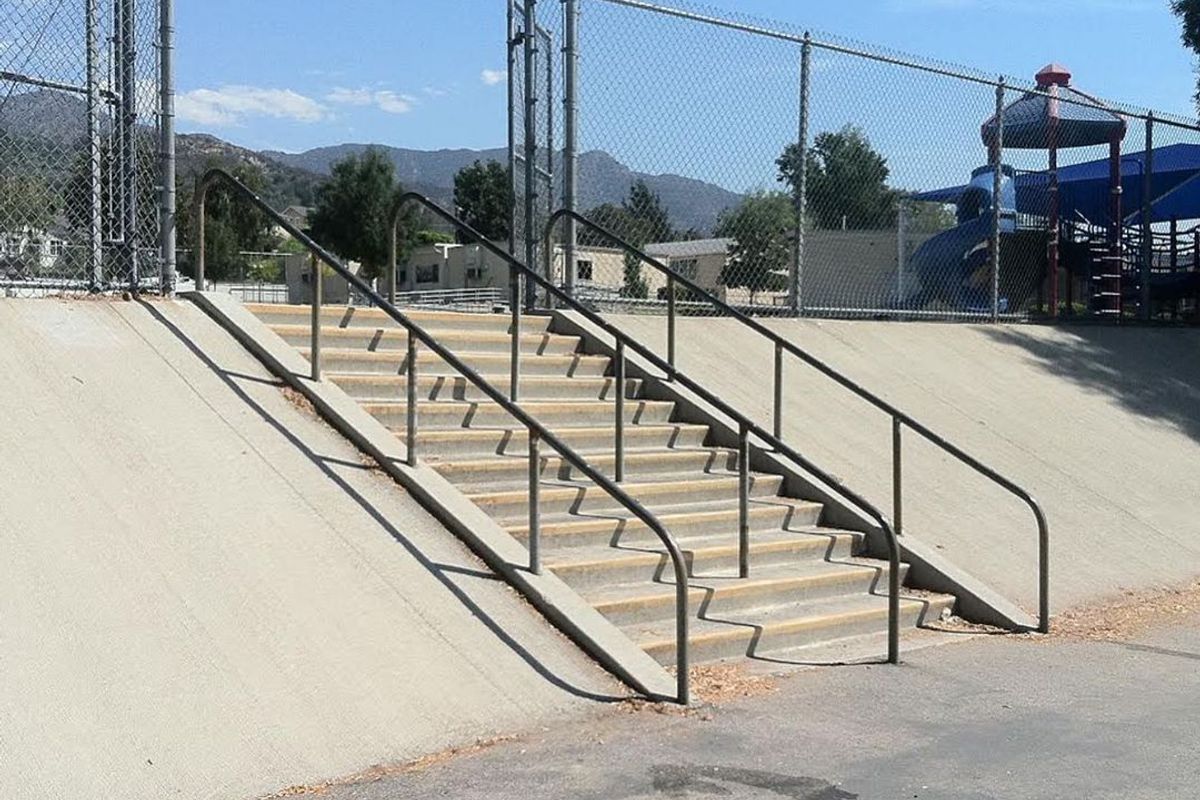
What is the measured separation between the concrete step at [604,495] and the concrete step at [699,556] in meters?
0.41

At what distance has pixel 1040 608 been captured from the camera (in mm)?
7750

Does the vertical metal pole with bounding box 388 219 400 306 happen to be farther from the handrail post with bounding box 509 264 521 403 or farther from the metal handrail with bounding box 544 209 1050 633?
the metal handrail with bounding box 544 209 1050 633

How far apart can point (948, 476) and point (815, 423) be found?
3.60 ft

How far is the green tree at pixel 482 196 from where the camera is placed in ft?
192

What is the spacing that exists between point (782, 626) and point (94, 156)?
4.91 metres

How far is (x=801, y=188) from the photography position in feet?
38.9

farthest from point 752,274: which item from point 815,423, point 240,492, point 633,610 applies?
point 240,492

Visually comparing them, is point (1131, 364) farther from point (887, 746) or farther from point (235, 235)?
point (235, 235)

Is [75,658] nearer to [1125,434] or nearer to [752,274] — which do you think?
[752,274]

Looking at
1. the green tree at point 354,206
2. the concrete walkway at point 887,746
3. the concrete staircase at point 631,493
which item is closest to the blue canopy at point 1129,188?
the concrete staircase at point 631,493

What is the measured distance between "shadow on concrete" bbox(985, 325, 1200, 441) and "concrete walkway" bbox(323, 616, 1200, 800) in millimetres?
7052

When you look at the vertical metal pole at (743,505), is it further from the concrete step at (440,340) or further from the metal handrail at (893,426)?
the concrete step at (440,340)

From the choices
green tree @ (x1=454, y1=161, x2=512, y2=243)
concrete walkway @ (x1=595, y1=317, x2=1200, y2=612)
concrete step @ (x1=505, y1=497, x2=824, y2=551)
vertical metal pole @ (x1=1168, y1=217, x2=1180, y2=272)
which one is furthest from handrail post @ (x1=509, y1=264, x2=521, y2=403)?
green tree @ (x1=454, y1=161, x2=512, y2=243)

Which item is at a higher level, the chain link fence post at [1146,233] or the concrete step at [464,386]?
the chain link fence post at [1146,233]
